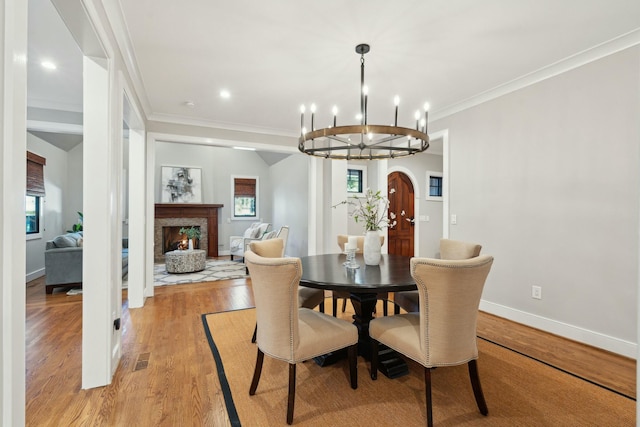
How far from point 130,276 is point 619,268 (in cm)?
482

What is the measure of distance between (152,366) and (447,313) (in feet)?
6.92

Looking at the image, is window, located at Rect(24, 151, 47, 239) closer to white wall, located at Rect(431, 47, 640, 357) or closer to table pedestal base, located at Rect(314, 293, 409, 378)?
table pedestal base, located at Rect(314, 293, 409, 378)

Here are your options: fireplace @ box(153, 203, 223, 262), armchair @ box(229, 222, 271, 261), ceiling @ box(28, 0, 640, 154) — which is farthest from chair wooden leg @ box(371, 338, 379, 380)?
fireplace @ box(153, 203, 223, 262)

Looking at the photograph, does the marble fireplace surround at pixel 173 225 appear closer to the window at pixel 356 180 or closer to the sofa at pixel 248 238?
the sofa at pixel 248 238

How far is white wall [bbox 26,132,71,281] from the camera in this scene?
16.8 ft

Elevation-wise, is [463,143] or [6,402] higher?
[463,143]

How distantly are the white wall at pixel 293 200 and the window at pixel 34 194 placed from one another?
4495 mm

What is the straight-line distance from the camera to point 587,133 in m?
2.66

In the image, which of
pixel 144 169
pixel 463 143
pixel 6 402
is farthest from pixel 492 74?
pixel 144 169

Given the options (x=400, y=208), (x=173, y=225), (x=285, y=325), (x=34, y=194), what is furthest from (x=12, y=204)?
(x=173, y=225)

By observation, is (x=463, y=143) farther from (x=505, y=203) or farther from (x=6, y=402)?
(x=6, y=402)

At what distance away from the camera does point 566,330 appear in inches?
110

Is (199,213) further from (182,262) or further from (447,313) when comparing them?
(447,313)

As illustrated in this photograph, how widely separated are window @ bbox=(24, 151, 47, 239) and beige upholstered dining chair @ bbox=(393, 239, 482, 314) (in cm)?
582
